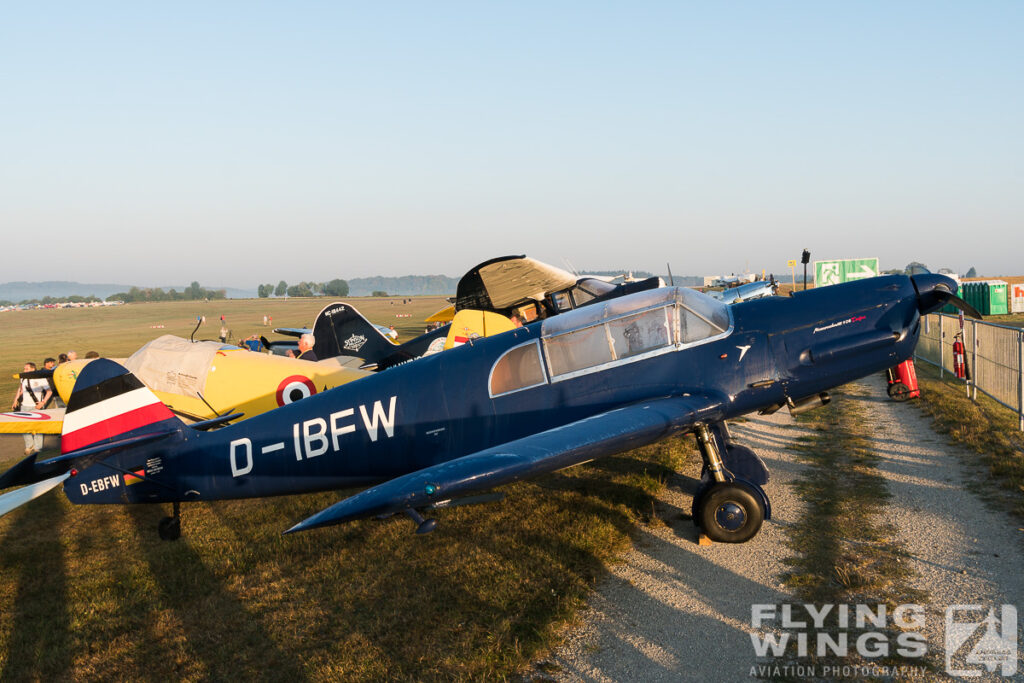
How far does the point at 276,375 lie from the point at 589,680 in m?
7.12

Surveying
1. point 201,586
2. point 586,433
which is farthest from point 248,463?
point 586,433

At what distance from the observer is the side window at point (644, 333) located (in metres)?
6.57

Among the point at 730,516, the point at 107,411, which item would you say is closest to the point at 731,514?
the point at 730,516

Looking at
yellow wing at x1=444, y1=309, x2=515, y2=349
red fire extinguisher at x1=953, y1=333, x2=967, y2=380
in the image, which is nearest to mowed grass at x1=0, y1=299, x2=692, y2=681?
yellow wing at x1=444, y1=309, x2=515, y2=349

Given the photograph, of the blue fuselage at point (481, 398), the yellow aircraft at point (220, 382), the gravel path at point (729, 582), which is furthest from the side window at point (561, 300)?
the blue fuselage at point (481, 398)


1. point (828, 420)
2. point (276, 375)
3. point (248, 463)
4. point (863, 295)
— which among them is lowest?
point (828, 420)

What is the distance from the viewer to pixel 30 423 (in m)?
9.95

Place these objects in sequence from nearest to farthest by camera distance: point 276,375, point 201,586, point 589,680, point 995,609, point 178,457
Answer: point 589,680 < point 995,609 < point 201,586 < point 178,457 < point 276,375

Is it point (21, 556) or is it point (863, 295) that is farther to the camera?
point (21, 556)

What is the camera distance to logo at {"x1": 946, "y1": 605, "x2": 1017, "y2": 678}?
3907 mm

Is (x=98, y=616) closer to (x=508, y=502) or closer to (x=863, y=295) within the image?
(x=508, y=502)

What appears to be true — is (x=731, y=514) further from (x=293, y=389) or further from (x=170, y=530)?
(x=293, y=389)

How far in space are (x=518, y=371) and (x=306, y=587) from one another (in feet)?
9.19

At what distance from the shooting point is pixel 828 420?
11.6 meters
